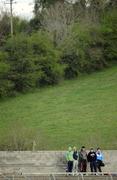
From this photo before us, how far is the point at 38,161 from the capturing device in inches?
1476

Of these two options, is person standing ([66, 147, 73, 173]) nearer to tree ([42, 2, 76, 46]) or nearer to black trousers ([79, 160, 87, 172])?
black trousers ([79, 160, 87, 172])

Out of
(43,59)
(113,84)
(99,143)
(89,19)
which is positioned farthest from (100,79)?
(99,143)

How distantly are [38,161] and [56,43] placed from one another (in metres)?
28.5

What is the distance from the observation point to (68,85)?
60.3 metres

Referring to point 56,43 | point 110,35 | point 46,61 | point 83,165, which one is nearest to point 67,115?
point 46,61

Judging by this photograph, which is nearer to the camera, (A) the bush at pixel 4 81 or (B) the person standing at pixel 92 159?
(B) the person standing at pixel 92 159

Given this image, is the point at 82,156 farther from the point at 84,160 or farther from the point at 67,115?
the point at 67,115

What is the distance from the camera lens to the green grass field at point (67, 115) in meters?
41.9

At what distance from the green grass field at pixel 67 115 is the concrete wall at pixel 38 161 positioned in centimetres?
243

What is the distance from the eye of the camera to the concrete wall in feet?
122

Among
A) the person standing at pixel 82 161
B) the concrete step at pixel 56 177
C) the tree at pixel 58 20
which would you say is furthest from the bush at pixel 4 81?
the concrete step at pixel 56 177

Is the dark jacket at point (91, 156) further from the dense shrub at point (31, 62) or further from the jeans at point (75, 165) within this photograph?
the dense shrub at point (31, 62)

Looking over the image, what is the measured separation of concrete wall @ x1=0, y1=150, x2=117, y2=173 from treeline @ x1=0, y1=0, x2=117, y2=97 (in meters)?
18.7

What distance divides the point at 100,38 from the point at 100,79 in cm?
655
